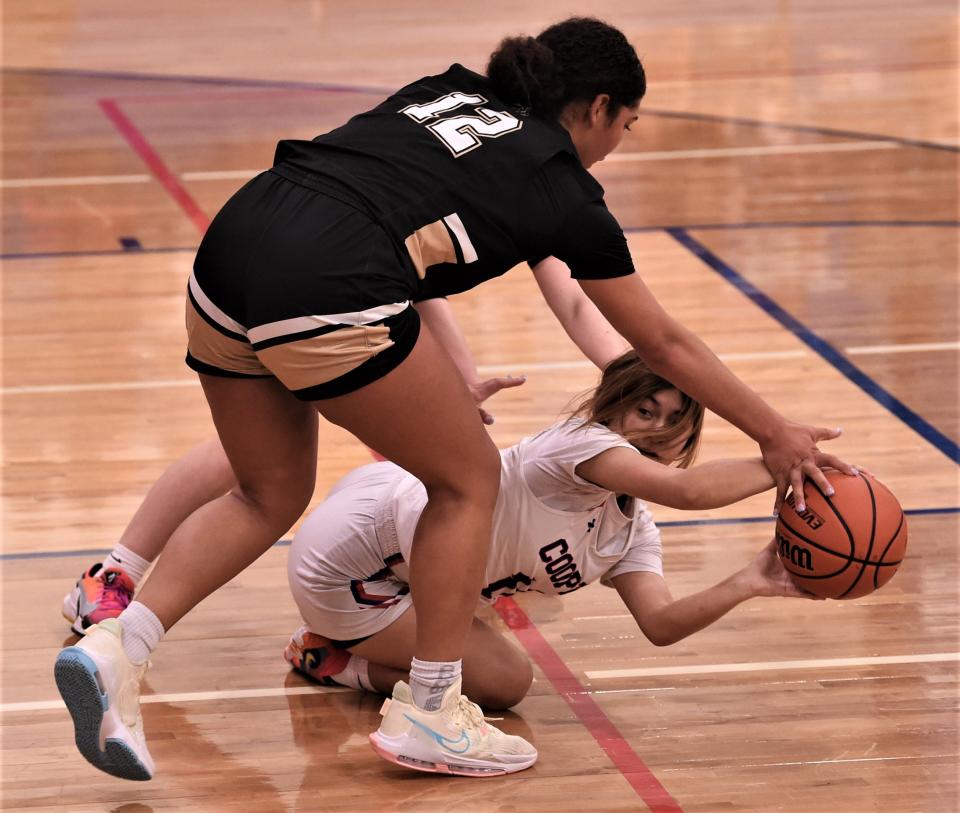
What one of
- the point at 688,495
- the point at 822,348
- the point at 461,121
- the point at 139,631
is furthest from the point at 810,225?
the point at 139,631

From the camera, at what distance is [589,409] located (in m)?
3.60

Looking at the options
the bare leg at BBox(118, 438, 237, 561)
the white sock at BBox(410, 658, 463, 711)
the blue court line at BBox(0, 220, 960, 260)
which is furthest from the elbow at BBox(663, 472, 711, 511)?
the blue court line at BBox(0, 220, 960, 260)

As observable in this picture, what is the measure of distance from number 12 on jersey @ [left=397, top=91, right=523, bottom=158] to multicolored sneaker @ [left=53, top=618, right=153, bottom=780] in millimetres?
1168

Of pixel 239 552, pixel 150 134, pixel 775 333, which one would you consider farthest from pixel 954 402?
pixel 150 134

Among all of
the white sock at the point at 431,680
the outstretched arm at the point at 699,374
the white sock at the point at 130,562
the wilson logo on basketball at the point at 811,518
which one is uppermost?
the outstretched arm at the point at 699,374

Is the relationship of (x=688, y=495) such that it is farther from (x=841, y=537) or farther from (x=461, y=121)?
(x=461, y=121)

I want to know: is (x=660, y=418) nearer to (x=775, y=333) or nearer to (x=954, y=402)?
(x=954, y=402)

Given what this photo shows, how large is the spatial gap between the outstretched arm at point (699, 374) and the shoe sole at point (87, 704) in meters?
1.20

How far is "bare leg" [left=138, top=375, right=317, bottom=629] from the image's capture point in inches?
130

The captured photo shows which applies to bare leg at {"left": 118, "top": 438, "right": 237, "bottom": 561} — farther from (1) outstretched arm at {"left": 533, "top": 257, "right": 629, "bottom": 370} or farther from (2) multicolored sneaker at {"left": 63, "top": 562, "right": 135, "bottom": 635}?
(1) outstretched arm at {"left": 533, "top": 257, "right": 629, "bottom": 370}

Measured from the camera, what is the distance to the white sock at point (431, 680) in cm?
325

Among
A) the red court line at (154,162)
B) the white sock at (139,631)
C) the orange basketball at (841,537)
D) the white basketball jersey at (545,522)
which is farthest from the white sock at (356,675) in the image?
the red court line at (154,162)

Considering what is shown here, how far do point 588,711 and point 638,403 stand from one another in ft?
2.36

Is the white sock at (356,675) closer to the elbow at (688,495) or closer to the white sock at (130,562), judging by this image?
the white sock at (130,562)
